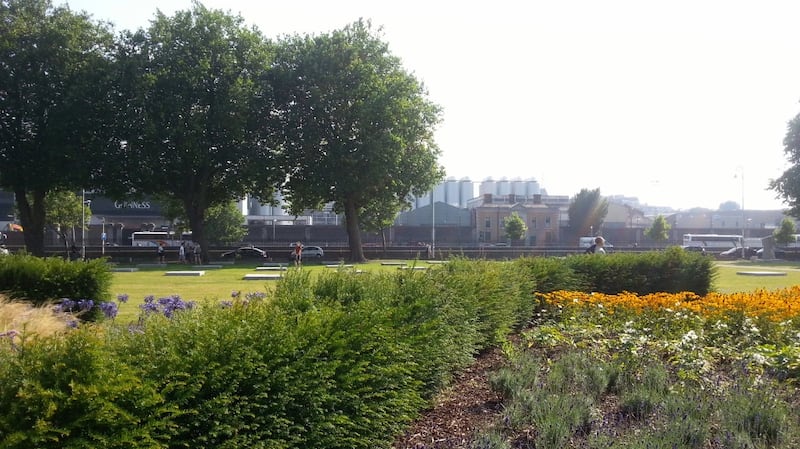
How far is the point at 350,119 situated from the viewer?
43188mm

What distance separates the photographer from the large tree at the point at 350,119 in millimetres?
41531

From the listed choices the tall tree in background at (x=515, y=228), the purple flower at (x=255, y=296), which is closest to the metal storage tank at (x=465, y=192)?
the tall tree in background at (x=515, y=228)

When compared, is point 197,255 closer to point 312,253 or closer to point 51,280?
point 312,253

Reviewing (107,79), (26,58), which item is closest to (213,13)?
(107,79)

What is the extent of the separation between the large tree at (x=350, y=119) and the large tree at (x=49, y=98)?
34.8 feet

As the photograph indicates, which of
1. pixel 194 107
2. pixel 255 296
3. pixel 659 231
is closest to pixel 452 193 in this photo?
pixel 659 231

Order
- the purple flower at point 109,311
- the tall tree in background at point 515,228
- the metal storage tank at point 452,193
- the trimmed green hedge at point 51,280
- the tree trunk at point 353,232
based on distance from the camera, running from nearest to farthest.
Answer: the purple flower at point 109,311
the trimmed green hedge at point 51,280
the tree trunk at point 353,232
the tall tree in background at point 515,228
the metal storage tank at point 452,193

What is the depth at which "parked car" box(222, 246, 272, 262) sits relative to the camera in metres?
49.3

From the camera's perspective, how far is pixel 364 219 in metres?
57.4

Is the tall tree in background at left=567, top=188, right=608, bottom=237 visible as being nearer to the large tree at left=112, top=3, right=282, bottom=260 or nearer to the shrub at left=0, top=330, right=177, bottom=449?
the large tree at left=112, top=3, right=282, bottom=260

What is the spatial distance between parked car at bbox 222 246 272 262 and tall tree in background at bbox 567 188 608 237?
53074 mm

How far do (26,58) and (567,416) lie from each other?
41.1 m

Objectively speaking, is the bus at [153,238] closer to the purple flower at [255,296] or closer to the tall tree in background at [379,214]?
the tall tree in background at [379,214]

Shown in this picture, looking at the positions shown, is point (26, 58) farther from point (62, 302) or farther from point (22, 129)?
point (62, 302)
